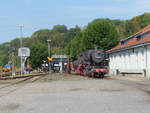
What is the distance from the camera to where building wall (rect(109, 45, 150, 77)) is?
1532 inches

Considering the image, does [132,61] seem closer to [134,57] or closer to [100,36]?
[134,57]

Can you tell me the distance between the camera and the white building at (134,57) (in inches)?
1542

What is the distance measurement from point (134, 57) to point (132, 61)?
1.14 m

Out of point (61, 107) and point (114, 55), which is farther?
point (114, 55)

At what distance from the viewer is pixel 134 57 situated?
44.7m

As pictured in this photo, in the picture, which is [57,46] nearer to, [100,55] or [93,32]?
[93,32]

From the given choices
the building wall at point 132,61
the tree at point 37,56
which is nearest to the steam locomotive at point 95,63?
the building wall at point 132,61

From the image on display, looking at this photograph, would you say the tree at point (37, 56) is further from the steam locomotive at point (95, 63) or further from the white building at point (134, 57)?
the steam locomotive at point (95, 63)

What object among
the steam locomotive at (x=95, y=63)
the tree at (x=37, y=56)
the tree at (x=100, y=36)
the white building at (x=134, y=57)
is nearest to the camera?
the white building at (x=134, y=57)

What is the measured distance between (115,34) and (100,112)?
60.1m

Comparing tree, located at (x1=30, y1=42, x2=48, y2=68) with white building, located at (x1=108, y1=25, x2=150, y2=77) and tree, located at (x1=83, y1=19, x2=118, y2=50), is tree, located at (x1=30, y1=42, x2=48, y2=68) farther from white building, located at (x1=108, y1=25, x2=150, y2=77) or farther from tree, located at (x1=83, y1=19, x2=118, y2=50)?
white building, located at (x1=108, y1=25, x2=150, y2=77)

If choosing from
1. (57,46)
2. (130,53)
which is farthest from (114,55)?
(57,46)

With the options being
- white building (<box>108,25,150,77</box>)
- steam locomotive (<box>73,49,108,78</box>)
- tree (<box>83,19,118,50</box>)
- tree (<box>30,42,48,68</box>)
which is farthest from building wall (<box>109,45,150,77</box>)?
tree (<box>30,42,48,68</box>)

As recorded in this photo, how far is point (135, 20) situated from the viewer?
106m
